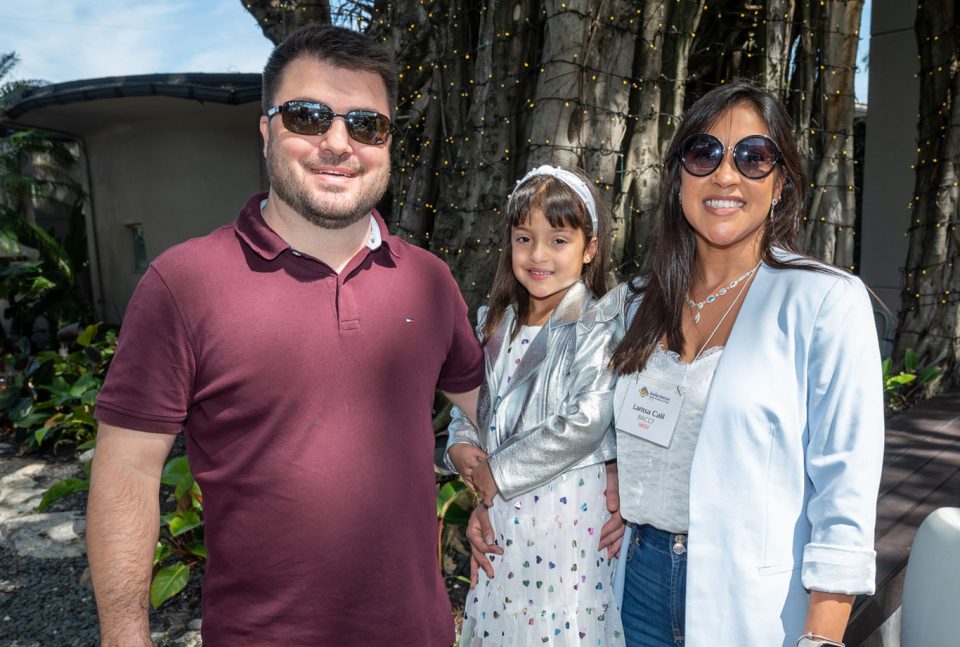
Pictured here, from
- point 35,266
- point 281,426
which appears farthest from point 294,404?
point 35,266

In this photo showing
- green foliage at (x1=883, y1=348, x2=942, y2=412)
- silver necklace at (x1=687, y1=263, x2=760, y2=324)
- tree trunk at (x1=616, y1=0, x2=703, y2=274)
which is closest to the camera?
silver necklace at (x1=687, y1=263, x2=760, y2=324)

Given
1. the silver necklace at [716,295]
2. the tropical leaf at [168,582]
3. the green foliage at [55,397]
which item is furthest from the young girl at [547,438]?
the green foliage at [55,397]

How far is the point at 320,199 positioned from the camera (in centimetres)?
147

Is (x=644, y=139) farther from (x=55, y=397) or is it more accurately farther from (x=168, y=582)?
(x=55, y=397)

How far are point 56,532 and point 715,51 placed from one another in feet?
19.0

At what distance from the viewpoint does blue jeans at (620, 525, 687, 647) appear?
148 cm

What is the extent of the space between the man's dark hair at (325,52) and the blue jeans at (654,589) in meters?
1.22

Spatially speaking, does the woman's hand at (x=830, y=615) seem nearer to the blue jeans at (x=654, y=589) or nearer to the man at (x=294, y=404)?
the blue jeans at (x=654, y=589)

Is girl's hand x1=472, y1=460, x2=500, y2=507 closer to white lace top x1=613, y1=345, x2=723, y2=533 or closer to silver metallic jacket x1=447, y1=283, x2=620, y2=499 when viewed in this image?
silver metallic jacket x1=447, y1=283, x2=620, y2=499

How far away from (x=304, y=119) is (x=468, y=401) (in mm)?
879

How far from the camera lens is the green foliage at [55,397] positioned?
5.76 m

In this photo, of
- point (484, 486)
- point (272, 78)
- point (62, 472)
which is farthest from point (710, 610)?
point (62, 472)

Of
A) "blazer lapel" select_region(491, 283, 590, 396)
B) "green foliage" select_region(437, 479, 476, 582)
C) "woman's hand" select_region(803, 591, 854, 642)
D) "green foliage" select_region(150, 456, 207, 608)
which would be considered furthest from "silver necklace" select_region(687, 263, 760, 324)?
"green foliage" select_region(150, 456, 207, 608)

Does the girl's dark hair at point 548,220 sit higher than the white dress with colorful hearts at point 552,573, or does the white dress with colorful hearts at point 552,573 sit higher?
the girl's dark hair at point 548,220
